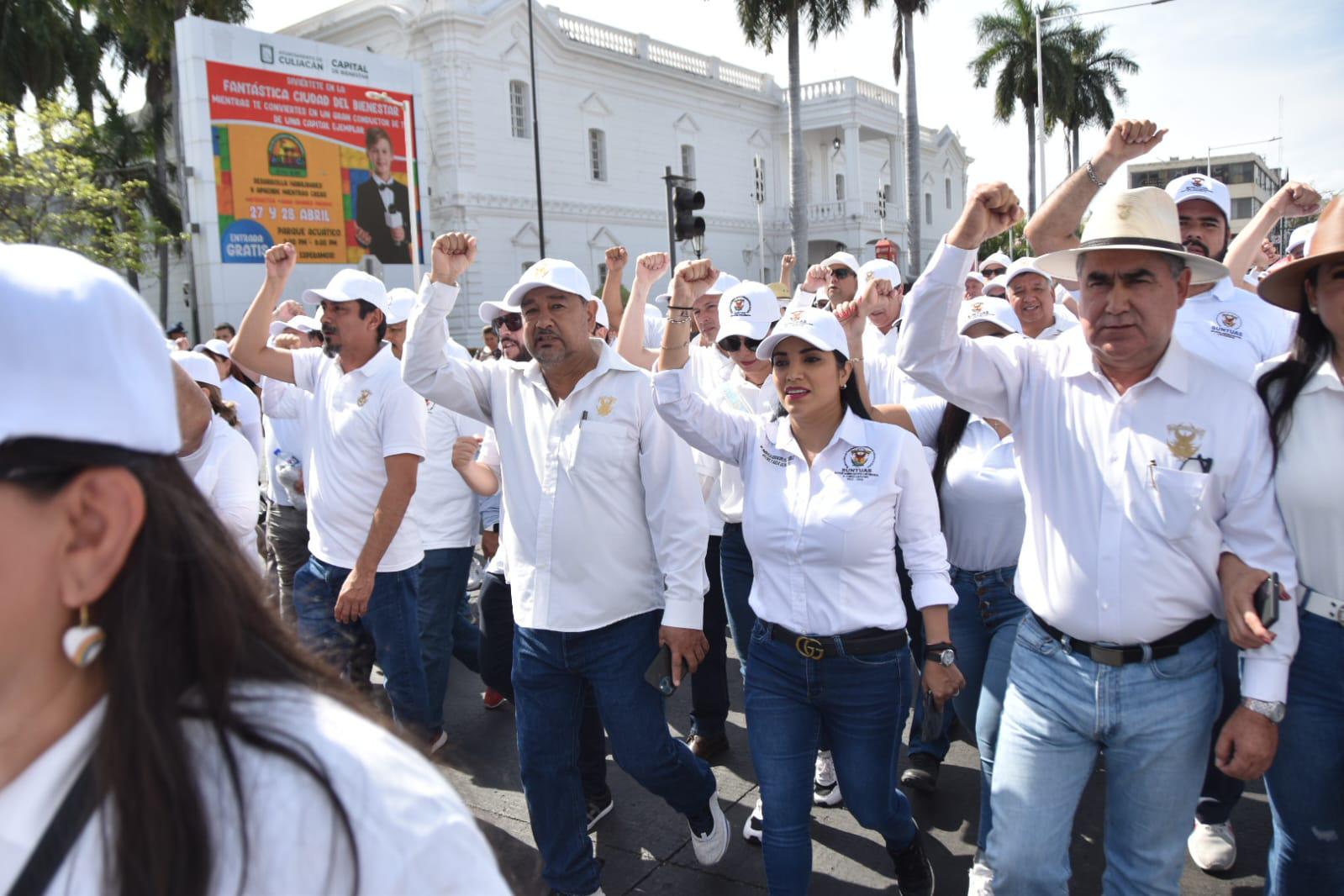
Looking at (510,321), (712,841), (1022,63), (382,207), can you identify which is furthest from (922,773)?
(1022,63)

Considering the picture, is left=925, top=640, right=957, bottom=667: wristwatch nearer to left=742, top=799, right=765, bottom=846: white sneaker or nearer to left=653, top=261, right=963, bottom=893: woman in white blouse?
left=653, top=261, right=963, bottom=893: woman in white blouse

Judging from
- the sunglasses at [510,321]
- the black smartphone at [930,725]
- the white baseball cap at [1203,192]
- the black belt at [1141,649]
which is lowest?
the black smartphone at [930,725]

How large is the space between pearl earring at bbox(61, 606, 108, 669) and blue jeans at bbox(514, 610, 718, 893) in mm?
2530

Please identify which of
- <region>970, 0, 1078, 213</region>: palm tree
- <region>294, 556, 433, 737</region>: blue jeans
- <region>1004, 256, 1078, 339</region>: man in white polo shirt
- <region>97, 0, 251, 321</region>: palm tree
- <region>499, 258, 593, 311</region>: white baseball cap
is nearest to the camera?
<region>499, 258, 593, 311</region>: white baseball cap

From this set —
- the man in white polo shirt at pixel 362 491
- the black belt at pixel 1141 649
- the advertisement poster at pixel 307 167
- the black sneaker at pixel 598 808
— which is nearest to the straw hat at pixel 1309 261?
the black belt at pixel 1141 649

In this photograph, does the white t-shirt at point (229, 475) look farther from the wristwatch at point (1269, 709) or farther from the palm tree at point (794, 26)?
the palm tree at point (794, 26)

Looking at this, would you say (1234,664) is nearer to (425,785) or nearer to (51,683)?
(425,785)

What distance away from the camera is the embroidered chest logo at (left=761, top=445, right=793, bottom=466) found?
334 cm

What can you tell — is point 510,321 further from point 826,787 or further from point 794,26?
point 794,26

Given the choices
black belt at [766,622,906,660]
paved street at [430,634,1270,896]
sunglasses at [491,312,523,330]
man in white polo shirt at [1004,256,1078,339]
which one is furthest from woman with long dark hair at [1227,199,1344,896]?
sunglasses at [491,312,523,330]

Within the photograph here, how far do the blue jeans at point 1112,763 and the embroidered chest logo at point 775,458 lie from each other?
1019 mm

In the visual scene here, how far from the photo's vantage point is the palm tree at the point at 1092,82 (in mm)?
42219

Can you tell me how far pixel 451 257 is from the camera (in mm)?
3617

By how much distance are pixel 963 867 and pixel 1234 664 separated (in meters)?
1.28
